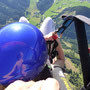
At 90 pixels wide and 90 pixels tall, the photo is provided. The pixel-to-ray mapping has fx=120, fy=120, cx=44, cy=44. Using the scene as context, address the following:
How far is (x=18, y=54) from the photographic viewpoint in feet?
5.28

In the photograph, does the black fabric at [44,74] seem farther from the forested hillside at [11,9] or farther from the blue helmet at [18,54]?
the forested hillside at [11,9]

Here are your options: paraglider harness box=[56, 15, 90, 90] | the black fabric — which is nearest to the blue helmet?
the black fabric

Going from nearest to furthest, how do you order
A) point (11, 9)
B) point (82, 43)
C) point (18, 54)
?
point (82, 43), point (18, 54), point (11, 9)

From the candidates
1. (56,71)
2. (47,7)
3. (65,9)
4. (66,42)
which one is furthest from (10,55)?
(47,7)

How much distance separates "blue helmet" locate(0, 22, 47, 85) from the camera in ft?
5.28

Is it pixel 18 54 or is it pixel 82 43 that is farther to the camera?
pixel 18 54

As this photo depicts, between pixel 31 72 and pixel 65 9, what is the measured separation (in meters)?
152

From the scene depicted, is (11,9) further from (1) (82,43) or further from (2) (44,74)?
(1) (82,43)

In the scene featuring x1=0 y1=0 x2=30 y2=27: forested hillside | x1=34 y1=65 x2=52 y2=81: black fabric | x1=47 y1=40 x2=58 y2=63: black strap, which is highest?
x1=0 y1=0 x2=30 y2=27: forested hillside

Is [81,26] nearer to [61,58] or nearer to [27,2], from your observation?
[61,58]

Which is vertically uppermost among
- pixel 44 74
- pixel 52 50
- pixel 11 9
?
pixel 11 9

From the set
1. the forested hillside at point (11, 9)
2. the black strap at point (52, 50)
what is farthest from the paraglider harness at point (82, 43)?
the forested hillside at point (11, 9)

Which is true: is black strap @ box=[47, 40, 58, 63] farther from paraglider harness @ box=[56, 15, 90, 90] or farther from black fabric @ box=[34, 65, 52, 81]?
paraglider harness @ box=[56, 15, 90, 90]

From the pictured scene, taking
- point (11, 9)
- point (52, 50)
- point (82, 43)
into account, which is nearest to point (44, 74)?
point (52, 50)
